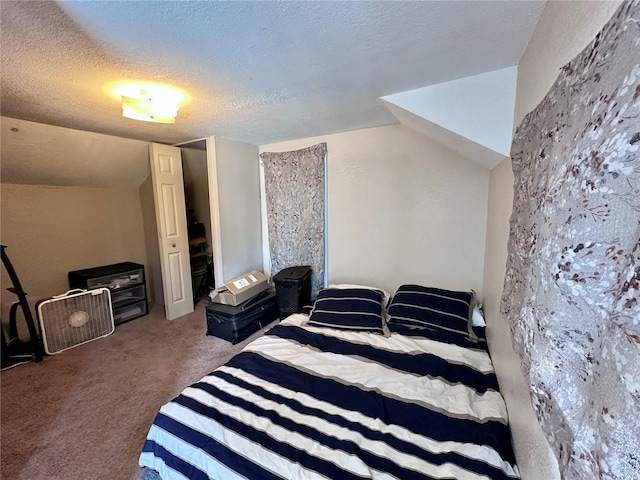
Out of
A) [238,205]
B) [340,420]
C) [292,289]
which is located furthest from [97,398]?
[238,205]

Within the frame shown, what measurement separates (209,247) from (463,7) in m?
4.06

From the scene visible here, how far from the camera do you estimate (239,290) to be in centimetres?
287

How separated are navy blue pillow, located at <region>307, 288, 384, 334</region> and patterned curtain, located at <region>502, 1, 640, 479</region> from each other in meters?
1.44

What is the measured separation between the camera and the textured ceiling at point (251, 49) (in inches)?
40.6

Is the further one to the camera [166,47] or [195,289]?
[195,289]

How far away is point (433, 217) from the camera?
2.51m

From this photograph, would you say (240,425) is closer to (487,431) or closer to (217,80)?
(487,431)

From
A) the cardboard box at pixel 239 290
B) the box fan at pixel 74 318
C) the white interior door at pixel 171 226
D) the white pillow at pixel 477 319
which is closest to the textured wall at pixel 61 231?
the box fan at pixel 74 318

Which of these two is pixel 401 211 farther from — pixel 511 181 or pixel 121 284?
pixel 121 284

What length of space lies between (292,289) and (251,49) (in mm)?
2196

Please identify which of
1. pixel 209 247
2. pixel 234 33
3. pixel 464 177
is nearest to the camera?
pixel 234 33

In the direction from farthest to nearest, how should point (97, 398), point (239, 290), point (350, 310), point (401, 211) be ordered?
point (239, 290) → point (401, 211) → point (350, 310) → point (97, 398)

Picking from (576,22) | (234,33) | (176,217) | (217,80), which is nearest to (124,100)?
(217,80)

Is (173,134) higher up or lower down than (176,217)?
higher up
